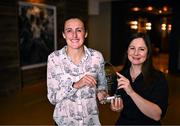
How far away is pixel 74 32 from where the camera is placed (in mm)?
1611

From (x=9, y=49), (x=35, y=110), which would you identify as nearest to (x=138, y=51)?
(x=35, y=110)

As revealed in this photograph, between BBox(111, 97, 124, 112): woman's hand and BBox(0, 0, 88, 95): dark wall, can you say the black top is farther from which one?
BBox(0, 0, 88, 95): dark wall

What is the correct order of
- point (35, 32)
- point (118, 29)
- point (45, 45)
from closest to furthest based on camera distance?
1. point (35, 32)
2. point (45, 45)
3. point (118, 29)

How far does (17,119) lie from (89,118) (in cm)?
262

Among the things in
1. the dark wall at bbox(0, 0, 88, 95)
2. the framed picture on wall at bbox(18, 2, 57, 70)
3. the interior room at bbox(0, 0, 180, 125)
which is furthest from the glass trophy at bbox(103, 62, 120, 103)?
the framed picture on wall at bbox(18, 2, 57, 70)

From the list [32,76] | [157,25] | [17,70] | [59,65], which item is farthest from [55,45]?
[157,25]

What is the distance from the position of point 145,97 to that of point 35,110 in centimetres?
337

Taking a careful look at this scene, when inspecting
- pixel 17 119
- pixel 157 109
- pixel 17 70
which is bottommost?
pixel 17 119

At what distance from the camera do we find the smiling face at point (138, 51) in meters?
1.42

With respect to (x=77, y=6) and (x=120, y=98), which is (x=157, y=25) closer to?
(x=77, y=6)

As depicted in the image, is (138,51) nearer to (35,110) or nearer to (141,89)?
(141,89)

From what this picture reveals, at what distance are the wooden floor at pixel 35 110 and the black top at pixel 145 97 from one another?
2.44 metres

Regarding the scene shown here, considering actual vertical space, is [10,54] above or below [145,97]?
below

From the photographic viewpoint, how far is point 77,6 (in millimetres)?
7918
